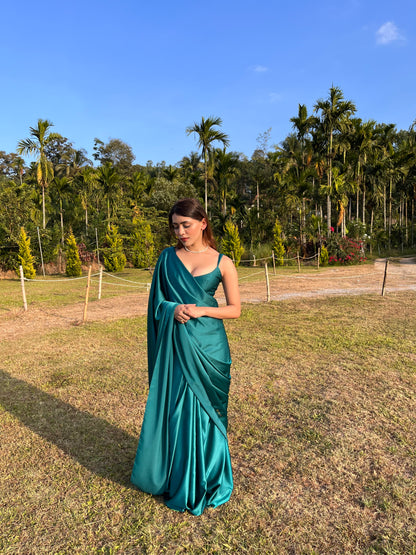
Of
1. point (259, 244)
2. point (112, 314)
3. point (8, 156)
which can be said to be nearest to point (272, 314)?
point (112, 314)

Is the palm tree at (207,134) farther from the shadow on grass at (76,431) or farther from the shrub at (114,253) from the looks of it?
the shadow on grass at (76,431)

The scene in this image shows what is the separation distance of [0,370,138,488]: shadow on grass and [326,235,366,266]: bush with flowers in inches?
819

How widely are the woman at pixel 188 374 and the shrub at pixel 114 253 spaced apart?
19479 millimetres

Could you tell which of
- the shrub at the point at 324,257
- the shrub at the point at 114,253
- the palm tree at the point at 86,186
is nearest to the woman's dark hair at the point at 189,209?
the shrub at the point at 114,253

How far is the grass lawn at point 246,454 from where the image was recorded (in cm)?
204

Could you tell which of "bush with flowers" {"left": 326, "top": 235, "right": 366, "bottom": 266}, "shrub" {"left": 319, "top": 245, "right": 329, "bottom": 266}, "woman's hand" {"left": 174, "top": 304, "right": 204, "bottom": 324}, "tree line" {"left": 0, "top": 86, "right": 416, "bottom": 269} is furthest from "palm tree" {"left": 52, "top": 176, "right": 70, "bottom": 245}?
"woman's hand" {"left": 174, "top": 304, "right": 204, "bottom": 324}

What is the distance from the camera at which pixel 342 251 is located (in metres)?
22.6

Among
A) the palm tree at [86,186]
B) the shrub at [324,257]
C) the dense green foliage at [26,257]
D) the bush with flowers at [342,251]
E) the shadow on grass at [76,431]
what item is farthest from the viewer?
the palm tree at [86,186]

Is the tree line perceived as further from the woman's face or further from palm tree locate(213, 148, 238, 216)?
the woman's face

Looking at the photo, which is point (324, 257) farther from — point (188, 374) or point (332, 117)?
point (188, 374)

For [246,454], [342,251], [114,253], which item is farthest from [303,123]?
[246,454]

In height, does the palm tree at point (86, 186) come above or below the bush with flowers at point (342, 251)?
above

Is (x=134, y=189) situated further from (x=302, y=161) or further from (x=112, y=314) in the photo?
(x=112, y=314)

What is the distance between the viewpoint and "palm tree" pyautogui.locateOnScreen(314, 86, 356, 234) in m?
22.1
